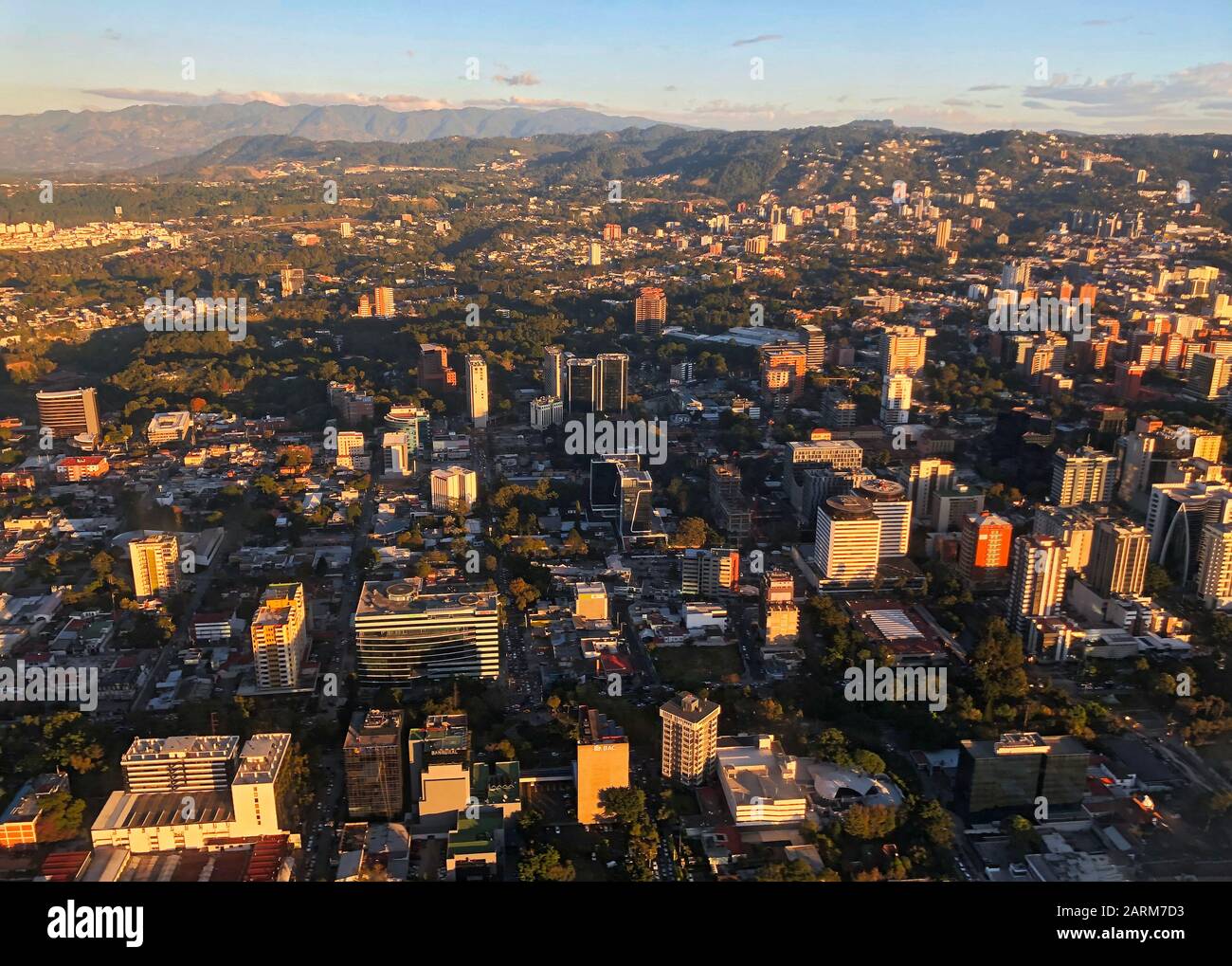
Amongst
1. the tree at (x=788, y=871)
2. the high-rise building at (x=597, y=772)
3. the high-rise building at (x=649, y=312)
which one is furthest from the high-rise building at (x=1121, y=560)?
the high-rise building at (x=649, y=312)

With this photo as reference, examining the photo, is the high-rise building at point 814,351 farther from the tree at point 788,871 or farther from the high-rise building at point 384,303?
the tree at point 788,871

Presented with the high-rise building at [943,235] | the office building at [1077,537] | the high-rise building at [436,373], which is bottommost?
the office building at [1077,537]

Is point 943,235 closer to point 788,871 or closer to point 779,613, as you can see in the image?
point 779,613

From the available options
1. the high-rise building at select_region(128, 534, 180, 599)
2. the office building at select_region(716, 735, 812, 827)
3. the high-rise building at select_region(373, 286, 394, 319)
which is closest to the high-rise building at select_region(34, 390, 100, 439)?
the high-rise building at select_region(128, 534, 180, 599)

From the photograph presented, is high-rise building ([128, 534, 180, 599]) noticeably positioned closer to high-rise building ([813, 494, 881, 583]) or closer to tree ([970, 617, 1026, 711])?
high-rise building ([813, 494, 881, 583])

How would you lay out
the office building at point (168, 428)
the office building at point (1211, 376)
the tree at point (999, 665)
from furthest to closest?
1. the office building at point (1211, 376)
2. the office building at point (168, 428)
3. the tree at point (999, 665)

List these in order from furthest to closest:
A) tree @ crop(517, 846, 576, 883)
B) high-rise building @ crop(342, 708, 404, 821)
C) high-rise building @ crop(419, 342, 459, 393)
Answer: high-rise building @ crop(419, 342, 459, 393), high-rise building @ crop(342, 708, 404, 821), tree @ crop(517, 846, 576, 883)
